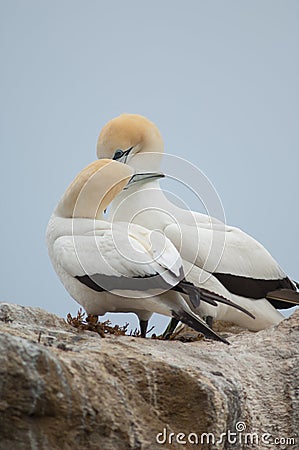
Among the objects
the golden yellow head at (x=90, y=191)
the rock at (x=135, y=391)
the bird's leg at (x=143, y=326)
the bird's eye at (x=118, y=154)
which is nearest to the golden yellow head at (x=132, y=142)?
the bird's eye at (x=118, y=154)

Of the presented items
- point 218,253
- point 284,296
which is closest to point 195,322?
point 218,253

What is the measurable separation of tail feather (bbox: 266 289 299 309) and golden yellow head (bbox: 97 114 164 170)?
1482 millimetres

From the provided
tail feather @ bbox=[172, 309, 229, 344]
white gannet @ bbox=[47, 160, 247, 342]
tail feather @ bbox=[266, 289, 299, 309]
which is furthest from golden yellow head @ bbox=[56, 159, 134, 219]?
tail feather @ bbox=[266, 289, 299, 309]

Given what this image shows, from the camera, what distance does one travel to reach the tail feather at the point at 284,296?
5328 mm

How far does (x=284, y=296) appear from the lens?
5336mm

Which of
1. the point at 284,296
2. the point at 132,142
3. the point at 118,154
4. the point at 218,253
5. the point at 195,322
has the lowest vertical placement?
the point at 195,322

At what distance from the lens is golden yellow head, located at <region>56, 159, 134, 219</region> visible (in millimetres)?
4398

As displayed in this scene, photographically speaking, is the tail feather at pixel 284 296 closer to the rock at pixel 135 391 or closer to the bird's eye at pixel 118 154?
the rock at pixel 135 391

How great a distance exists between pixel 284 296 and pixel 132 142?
1709 millimetres

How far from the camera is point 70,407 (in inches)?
98.7

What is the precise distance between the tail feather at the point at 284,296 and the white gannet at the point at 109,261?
122 centimetres

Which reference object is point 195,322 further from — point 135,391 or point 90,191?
point 135,391

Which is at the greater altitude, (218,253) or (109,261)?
(218,253)

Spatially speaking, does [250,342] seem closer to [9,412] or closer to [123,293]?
[123,293]
